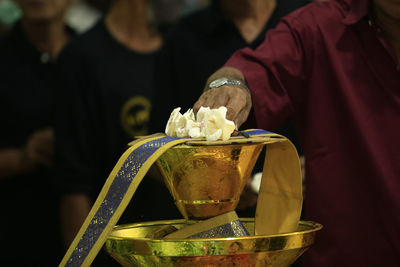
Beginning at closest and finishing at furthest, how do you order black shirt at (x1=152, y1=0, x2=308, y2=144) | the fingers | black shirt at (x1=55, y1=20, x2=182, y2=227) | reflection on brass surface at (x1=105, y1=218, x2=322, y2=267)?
reflection on brass surface at (x1=105, y1=218, x2=322, y2=267) → the fingers → black shirt at (x1=152, y1=0, x2=308, y2=144) → black shirt at (x1=55, y1=20, x2=182, y2=227)

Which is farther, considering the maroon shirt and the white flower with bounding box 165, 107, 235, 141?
the maroon shirt

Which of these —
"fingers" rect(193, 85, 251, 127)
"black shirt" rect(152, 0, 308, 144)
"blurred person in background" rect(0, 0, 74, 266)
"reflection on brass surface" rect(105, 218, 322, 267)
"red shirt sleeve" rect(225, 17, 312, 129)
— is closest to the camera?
"reflection on brass surface" rect(105, 218, 322, 267)

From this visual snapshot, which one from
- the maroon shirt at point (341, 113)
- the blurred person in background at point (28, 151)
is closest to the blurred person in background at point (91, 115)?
the blurred person in background at point (28, 151)

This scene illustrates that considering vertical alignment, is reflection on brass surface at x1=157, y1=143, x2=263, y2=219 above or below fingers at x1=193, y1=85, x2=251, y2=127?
below

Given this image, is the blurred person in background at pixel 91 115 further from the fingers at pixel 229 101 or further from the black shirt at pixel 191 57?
the fingers at pixel 229 101

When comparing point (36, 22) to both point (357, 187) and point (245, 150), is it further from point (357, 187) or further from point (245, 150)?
point (245, 150)

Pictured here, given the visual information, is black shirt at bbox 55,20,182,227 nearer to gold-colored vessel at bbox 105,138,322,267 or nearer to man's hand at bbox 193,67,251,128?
man's hand at bbox 193,67,251,128

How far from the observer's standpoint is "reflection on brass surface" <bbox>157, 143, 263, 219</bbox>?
1.13 meters

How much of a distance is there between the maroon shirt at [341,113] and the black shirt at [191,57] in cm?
61

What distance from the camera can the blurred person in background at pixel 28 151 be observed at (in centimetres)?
287

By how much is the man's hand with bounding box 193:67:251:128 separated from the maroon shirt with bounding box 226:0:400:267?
0.07 metres

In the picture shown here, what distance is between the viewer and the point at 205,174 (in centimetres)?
114

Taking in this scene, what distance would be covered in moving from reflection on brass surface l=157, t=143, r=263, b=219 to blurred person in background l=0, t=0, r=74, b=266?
177cm

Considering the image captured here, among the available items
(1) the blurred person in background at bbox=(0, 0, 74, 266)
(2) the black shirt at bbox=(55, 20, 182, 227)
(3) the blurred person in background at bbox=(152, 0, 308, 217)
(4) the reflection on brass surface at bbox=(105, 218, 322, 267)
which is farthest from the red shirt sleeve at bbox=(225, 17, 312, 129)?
(1) the blurred person in background at bbox=(0, 0, 74, 266)
